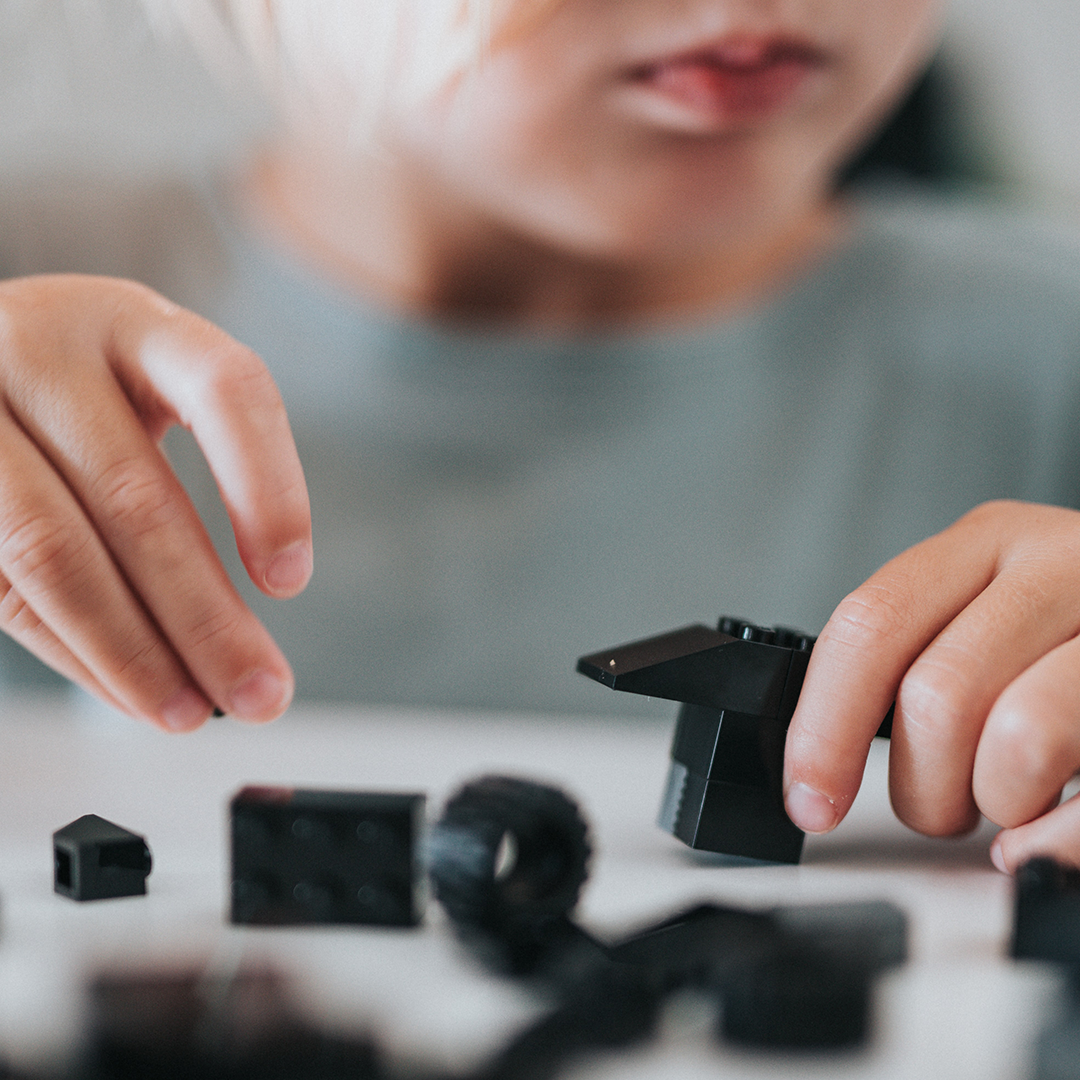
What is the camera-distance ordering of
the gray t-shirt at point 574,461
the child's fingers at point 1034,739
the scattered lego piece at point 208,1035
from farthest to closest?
the gray t-shirt at point 574,461
the child's fingers at point 1034,739
the scattered lego piece at point 208,1035

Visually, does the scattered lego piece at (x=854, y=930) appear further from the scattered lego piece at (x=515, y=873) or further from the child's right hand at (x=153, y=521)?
the child's right hand at (x=153, y=521)

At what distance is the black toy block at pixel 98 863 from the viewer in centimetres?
32

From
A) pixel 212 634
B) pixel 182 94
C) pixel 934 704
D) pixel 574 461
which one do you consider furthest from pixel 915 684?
pixel 182 94

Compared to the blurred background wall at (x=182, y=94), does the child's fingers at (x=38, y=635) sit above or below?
below

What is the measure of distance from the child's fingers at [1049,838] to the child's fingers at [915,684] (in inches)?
0.7

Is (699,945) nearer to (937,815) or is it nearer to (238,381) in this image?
(937,815)

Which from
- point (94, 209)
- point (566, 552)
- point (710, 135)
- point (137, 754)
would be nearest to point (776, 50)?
point (710, 135)

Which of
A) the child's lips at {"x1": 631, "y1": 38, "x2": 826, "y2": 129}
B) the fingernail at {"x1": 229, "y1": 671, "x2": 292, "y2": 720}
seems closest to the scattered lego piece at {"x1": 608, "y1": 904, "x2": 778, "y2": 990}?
the fingernail at {"x1": 229, "y1": 671, "x2": 292, "y2": 720}

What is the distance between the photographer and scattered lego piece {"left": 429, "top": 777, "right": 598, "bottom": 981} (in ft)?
0.93

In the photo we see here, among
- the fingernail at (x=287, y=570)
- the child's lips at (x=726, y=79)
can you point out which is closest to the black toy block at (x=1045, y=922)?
the fingernail at (x=287, y=570)

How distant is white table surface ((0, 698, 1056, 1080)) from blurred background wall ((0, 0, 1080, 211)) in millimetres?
601

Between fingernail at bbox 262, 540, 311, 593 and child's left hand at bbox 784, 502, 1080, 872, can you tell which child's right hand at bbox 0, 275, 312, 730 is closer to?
fingernail at bbox 262, 540, 311, 593

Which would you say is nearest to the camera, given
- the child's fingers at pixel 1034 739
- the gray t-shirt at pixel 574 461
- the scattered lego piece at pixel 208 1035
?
the scattered lego piece at pixel 208 1035

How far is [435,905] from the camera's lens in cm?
32
